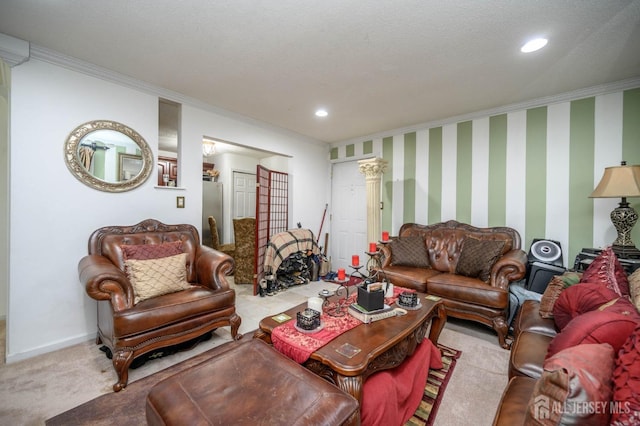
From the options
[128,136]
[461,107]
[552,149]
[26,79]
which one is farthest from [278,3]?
[552,149]

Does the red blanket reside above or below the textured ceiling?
below

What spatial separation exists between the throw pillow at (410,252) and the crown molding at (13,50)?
3924mm

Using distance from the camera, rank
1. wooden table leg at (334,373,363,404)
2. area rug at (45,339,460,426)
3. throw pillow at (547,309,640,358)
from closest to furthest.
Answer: throw pillow at (547,309,640,358) < wooden table leg at (334,373,363,404) < area rug at (45,339,460,426)

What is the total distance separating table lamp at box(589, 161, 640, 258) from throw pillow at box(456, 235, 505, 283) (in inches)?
35.0

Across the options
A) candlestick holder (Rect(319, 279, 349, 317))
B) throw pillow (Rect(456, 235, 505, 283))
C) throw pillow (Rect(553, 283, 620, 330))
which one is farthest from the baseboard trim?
throw pillow (Rect(456, 235, 505, 283))

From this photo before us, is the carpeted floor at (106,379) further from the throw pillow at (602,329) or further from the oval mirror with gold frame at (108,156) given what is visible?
the oval mirror with gold frame at (108,156)

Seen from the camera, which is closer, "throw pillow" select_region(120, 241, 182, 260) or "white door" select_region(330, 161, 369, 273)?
"throw pillow" select_region(120, 241, 182, 260)

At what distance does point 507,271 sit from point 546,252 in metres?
0.79

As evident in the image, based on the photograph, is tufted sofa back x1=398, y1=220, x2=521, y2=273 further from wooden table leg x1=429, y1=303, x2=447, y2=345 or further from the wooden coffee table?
the wooden coffee table

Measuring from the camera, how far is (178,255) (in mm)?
2432

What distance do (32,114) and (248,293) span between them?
9.38 feet

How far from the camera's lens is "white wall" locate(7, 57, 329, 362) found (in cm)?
212

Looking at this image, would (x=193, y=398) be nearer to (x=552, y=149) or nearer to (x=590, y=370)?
(x=590, y=370)

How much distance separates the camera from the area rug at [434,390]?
1.51 metres
